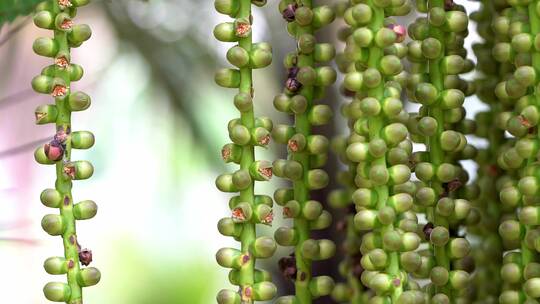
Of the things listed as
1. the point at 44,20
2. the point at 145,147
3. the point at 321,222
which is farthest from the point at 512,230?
the point at 145,147

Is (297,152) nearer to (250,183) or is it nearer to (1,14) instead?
(250,183)

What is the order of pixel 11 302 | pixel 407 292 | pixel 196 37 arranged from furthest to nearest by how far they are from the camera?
pixel 11 302, pixel 196 37, pixel 407 292

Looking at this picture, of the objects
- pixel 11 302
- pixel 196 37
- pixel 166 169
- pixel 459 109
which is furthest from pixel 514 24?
pixel 11 302

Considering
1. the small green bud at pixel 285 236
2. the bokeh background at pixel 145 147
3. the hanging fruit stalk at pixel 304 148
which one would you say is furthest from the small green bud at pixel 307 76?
the bokeh background at pixel 145 147

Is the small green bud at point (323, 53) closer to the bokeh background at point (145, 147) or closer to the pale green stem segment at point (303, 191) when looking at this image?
the pale green stem segment at point (303, 191)

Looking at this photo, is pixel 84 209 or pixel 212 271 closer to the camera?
pixel 84 209

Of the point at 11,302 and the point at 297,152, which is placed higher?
the point at 297,152
